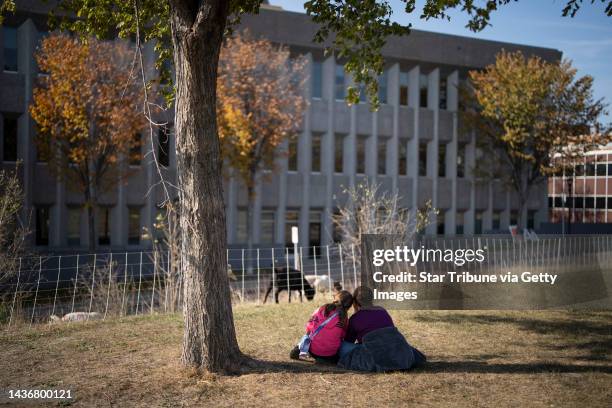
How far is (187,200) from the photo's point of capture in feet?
30.1

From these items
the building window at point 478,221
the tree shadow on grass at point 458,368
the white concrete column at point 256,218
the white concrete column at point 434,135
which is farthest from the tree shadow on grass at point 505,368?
the building window at point 478,221

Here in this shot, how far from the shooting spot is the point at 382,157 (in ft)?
121

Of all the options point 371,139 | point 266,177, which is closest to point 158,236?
point 266,177

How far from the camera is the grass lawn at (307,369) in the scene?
8164mm

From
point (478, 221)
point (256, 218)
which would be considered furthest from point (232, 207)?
point (478, 221)

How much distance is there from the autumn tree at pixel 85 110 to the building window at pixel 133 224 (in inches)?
168

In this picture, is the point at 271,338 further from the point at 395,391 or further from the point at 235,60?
the point at 235,60

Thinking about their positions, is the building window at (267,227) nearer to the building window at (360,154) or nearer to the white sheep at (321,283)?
the building window at (360,154)

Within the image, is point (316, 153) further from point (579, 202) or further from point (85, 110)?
point (579, 202)

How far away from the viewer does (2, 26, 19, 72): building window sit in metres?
28.8

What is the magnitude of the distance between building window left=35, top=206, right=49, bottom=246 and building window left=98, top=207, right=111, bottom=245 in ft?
6.98

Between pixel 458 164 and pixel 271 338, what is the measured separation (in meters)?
29.3

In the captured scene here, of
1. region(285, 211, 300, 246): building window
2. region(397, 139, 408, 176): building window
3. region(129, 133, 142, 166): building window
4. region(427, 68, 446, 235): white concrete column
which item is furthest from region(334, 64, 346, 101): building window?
region(129, 133, 142, 166): building window

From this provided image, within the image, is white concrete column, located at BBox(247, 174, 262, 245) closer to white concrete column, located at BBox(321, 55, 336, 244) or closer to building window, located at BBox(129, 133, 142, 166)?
white concrete column, located at BBox(321, 55, 336, 244)
